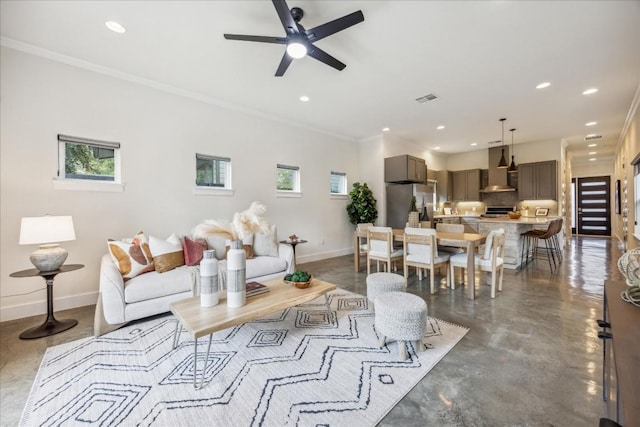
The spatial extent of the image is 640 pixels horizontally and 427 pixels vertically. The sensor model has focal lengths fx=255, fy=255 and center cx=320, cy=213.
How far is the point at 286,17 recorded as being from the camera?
6.65ft

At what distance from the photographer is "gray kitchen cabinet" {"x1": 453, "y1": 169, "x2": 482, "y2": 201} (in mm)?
8070

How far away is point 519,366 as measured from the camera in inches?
76.4

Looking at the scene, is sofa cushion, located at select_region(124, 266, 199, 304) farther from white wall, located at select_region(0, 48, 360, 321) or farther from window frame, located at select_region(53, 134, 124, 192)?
window frame, located at select_region(53, 134, 124, 192)

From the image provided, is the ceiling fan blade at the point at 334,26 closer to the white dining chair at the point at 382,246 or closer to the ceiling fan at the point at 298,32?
the ceiling fan at the point at 298,32

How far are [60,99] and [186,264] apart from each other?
2451mm

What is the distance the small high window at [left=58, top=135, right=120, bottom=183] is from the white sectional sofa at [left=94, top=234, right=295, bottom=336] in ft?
4.06

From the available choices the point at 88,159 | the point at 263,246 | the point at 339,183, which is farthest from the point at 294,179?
the point at 88,159

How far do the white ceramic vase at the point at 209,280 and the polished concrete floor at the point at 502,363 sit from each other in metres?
1.14

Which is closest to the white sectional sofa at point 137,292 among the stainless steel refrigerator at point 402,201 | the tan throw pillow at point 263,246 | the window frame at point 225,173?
→ the tan throw pillow at point 263,246

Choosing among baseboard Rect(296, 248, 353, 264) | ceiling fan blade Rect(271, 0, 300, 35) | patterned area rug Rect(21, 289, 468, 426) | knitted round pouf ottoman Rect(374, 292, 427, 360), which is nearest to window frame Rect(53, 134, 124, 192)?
patterned area rug Rect(21, 289, 468, 426)

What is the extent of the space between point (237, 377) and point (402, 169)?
18.3 feet

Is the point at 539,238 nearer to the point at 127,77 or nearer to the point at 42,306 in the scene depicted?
the point at 127,77

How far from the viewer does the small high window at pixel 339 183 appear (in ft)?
21.1

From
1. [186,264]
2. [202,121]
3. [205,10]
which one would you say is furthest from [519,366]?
[202,121]
